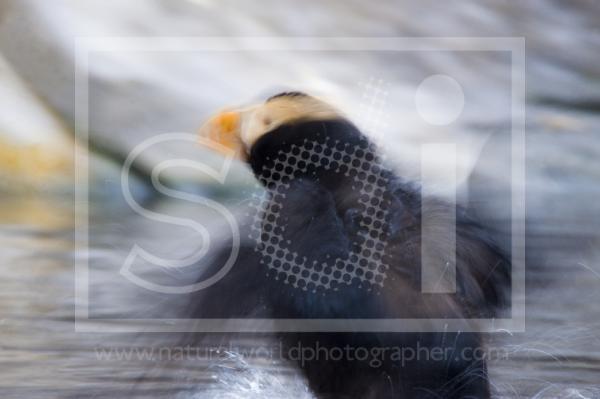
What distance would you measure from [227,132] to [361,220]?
1.02 feet

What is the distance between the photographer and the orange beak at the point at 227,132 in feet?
5.02

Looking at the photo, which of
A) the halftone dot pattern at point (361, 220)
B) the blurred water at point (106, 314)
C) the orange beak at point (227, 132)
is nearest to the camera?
the halftone dot pattern at point (361, 220)

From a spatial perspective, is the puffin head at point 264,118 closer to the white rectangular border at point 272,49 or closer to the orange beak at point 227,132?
the orange beak at point 227,132

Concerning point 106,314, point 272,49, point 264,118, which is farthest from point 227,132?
point 106,314

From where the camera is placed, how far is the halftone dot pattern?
1.39m

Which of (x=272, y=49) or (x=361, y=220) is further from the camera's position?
(x=272, y=49)

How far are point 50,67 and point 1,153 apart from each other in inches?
7.9

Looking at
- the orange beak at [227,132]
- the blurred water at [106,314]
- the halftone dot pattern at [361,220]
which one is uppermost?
the orange beak at [227,132]

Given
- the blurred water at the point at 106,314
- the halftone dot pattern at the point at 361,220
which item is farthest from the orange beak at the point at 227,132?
the blurred water at the point at 106,314

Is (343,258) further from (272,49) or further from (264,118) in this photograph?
(272,49)

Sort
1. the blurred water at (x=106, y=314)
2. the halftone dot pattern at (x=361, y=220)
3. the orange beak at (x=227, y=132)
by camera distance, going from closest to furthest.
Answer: the halftone dot pattern at (x=361, y=220) < the orange beak at (x=227, y=132) < the blurred water at (x=106, y=314)

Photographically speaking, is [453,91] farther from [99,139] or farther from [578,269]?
[99,139]

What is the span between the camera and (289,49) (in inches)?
68.4

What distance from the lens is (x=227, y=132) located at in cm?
154
